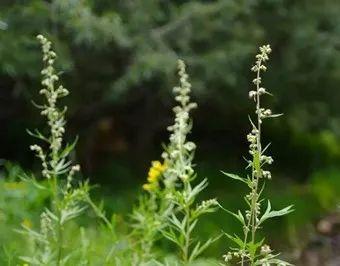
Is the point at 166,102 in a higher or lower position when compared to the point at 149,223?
higher

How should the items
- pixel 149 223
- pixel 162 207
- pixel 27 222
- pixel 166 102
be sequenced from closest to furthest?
pixel 149 223 < pixel 162 207 < pixel 27 222 < pixel 166 102

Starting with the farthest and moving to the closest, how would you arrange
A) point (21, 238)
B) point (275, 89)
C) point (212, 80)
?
point (275, 89)
point (212, 80)
point (21, 238)

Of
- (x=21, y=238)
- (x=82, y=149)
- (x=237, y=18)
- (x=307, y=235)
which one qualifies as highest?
(x=237, y=18)

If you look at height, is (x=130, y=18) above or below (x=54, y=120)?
above

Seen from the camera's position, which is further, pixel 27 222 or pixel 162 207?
pixel 27 222

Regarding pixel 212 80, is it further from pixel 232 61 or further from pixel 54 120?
pixel 54 120

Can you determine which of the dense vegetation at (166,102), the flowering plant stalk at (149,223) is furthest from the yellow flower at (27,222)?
the flowering plant stalk at (149,223)

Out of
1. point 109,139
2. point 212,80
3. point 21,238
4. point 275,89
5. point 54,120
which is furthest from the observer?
point 109,139

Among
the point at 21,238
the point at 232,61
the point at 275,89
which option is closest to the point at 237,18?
the point at 232,61

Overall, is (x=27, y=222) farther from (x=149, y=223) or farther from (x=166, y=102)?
(x=166, y=102)

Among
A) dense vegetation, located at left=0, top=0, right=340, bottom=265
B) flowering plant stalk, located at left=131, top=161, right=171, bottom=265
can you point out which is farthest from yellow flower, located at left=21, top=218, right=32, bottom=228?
flowering plant stalk, located at left=131, top=161, right=171, bottom=265

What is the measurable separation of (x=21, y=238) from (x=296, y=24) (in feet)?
8.70

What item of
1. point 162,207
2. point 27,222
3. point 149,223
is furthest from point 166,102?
point 149,223

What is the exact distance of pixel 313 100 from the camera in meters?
5.53
